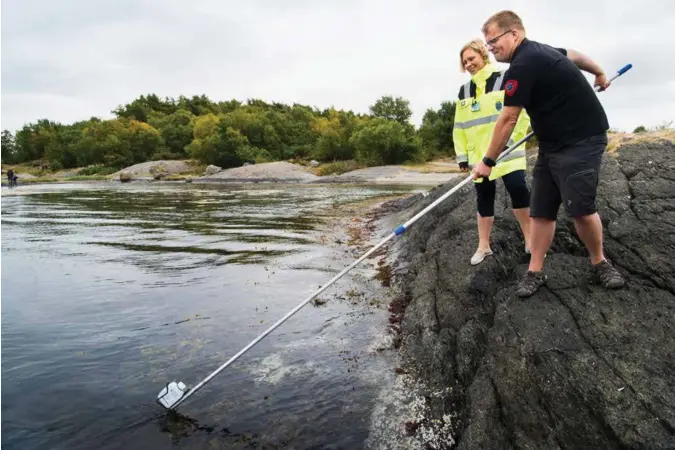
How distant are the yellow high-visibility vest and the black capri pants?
105 millimetres

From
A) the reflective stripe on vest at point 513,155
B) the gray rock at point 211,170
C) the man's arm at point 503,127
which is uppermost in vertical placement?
the gray rock at point 211,170

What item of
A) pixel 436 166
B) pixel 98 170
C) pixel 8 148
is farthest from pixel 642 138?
pixel 8 148

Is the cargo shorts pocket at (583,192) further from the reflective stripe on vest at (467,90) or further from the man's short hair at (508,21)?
the reflective stripe on vest at (467,90)

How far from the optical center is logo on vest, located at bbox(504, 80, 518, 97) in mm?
4285

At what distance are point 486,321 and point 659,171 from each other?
12.0 feet

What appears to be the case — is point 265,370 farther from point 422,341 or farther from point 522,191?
point 522,191

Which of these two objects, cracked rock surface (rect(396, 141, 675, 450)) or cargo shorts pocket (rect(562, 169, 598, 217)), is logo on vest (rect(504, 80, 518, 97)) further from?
cracked rock surface (rect(396, 141, 675, 450))

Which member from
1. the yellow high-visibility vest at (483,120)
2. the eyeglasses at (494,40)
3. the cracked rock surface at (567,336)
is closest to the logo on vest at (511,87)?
the eyeglasses at (494,40)

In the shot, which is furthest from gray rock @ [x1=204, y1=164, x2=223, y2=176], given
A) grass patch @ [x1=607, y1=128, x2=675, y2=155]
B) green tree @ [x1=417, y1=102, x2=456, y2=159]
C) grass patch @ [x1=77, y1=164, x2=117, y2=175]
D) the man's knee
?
the man's knee

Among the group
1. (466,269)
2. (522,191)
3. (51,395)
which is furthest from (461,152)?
(51,395)

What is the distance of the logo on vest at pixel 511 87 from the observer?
169 inches

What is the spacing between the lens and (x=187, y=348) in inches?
234

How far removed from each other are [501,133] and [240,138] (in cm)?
7674

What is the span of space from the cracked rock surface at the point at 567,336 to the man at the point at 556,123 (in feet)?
1.11
